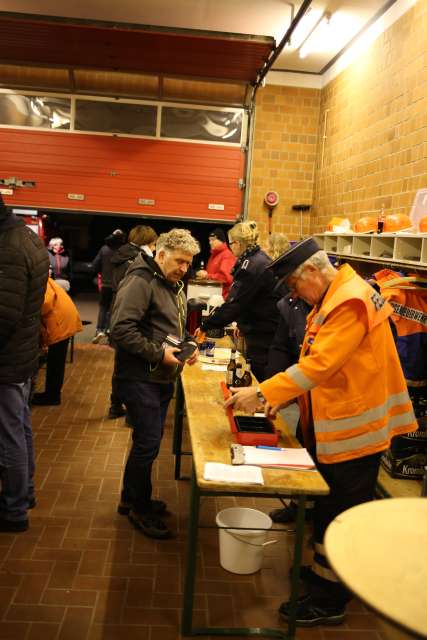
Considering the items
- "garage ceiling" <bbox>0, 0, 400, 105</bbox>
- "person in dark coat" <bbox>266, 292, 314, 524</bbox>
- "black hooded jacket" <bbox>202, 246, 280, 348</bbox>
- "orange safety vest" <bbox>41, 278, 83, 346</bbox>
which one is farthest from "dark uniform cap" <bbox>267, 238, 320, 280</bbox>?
"garage ceiling" <bbox>0, 0, 400, 105</bbox>

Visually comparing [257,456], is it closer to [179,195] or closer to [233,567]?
[233,567]

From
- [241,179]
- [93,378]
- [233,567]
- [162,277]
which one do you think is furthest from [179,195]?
[233,567]

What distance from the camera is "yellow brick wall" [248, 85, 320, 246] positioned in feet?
32.2

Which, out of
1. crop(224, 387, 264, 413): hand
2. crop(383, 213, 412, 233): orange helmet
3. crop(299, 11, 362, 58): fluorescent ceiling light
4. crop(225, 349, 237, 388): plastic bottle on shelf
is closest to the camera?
crop(224, 387, 264, 413): hand

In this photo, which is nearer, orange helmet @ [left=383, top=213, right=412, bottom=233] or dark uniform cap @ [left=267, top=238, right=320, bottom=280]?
dark uniform cap @ [left=267, top=238, right=320, bottom=280]

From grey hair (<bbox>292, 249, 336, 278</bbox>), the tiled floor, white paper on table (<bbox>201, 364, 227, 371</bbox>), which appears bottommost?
the tiled floor

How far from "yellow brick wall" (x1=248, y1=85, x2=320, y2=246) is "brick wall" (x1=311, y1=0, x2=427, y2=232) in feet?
1.19

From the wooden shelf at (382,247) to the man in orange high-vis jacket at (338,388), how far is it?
1.84m

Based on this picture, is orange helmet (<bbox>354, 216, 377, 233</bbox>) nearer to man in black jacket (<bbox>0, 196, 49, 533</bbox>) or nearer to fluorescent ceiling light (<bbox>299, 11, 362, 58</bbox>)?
fluorescent ceiling light (<bbox>299, 11, 362, 58</bbox>)

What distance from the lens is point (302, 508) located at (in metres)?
2.65

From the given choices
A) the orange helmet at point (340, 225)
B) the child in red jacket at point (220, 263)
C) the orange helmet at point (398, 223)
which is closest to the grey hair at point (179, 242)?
the orange helmet at point (398, 223)

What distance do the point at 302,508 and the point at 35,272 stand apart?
2.00 meters

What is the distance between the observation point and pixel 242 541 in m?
3.36

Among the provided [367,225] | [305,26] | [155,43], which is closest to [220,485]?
[367,225]
